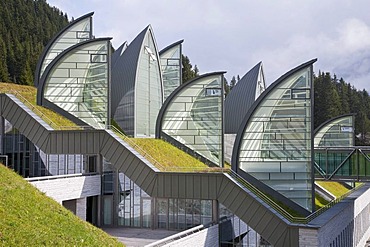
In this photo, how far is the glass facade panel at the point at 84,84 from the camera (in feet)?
109

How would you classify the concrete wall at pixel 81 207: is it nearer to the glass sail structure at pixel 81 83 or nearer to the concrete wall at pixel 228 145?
the glass sail structure at pixel 81 83

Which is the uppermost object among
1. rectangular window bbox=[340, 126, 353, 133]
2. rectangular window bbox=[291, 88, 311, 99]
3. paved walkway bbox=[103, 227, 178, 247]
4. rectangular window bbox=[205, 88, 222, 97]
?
rectangular window bbox=[205, 88, 222, 97]

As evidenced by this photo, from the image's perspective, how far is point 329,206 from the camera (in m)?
28.5

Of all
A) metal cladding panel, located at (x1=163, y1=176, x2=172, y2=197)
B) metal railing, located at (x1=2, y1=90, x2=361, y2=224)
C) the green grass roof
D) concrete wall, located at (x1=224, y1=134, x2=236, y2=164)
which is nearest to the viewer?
metal railing, located at (x1=2, y1=90, x2=361, y2=224)

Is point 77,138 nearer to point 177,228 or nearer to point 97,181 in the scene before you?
point 97,181

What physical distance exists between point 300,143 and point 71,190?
1363 centimetres

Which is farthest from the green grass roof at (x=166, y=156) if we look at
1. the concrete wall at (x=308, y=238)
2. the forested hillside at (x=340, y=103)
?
the forested hillside at (x=340, y=103)

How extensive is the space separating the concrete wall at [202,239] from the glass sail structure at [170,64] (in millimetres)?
21359

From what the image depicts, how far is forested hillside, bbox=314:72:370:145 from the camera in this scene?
100000mm

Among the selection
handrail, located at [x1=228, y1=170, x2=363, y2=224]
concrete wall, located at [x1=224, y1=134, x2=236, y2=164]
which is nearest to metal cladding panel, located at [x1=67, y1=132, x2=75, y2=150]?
handrail, located at [x1=228, y1=170, x2=363, y2=224]

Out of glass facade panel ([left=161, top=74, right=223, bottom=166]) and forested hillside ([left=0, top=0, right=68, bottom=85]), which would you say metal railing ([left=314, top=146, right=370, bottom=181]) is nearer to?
glass facade panel ([left=161, top=74, right=223, bottom=166])

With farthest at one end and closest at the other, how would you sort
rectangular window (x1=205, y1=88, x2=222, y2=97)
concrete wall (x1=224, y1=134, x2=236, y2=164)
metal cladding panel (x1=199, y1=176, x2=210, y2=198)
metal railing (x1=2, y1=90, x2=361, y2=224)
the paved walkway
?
concrete wall (x1=224, y1=134, x2=236, y2=164)
rectangular window (x1=205, y1=88, x2=222, y2=97)
metal cladding panel (x1=199, y1=176, x2=210, y2=198)
the paved walkway
metal railing (x1=2, y1=90, x2=361, y2=224)

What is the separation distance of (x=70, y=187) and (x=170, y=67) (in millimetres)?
20741

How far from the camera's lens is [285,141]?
26891 mm
